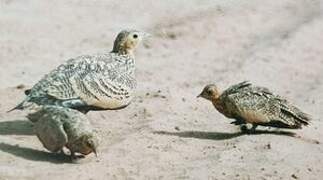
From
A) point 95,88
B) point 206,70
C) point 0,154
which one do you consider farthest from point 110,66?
point 206,70

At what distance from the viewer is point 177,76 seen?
Result: 13664 millimetres

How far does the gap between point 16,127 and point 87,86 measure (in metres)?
1.03

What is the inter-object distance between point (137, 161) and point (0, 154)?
1.39 metres

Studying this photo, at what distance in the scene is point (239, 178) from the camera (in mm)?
9133

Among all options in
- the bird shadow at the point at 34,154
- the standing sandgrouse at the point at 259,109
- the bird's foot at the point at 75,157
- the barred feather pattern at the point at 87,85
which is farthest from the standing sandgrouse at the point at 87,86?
the standing sandgrouse at the point at 259,109

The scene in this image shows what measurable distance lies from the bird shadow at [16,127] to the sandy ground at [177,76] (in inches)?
0.5

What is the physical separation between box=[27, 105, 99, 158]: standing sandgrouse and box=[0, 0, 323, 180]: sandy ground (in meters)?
0.17

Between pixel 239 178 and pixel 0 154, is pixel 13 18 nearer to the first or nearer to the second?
pixel 0 154

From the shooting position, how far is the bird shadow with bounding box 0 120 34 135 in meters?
10.7

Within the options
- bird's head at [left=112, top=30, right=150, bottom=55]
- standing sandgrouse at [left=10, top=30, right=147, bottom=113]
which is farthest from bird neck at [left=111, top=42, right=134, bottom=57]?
standing sandgrouse at [left=10, top=30, right=147, bottom=113]

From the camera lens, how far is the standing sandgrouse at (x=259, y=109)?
34.1 feet

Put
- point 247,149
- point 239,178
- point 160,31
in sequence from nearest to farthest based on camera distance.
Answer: point 239,178
point 247,149
point 160,31

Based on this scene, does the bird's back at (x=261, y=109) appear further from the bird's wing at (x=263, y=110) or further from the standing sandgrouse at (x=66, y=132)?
the standing sandgrouse at (x=66, y=132)

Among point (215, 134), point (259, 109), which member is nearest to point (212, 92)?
point (215, 134)
